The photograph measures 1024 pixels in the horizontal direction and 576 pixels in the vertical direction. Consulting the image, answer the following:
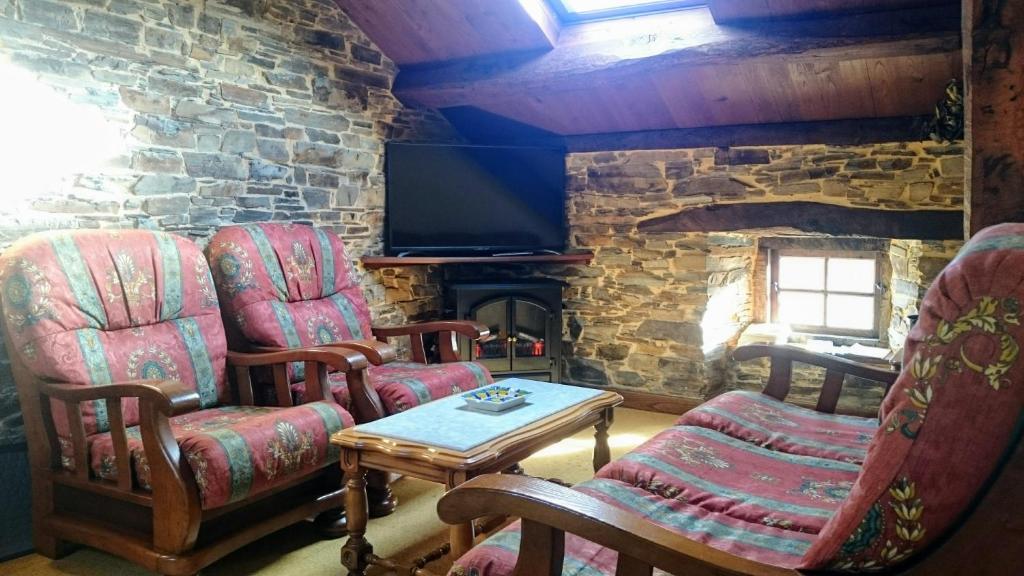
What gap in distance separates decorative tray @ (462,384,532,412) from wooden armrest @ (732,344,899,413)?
32.1 inches

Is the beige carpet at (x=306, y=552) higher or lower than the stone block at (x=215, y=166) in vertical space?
lower

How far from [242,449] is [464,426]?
715mm

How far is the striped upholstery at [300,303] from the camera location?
10.8 feet

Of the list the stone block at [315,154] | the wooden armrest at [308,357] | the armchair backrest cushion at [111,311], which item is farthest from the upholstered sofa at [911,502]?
the stone block at [315,154]

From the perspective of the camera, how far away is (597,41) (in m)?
4.09

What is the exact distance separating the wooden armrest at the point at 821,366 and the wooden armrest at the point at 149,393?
188 centimetres

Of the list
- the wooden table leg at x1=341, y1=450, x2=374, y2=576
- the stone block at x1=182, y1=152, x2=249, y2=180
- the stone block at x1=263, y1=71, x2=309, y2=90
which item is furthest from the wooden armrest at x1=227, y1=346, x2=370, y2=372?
the stone block at x1=263, y1=71, x2=309, y2=90

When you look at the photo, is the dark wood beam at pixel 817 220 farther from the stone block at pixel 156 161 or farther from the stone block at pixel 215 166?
the stone block at pixel 156 161

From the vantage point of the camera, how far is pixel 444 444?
2303mm

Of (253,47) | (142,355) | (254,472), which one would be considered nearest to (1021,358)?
(254,472)

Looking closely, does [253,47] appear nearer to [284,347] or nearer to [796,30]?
[284,347]

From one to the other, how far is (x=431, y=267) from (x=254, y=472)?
2.67 meters

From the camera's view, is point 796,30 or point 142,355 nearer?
point 142,355

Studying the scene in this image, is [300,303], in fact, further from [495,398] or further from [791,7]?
[791,7]
